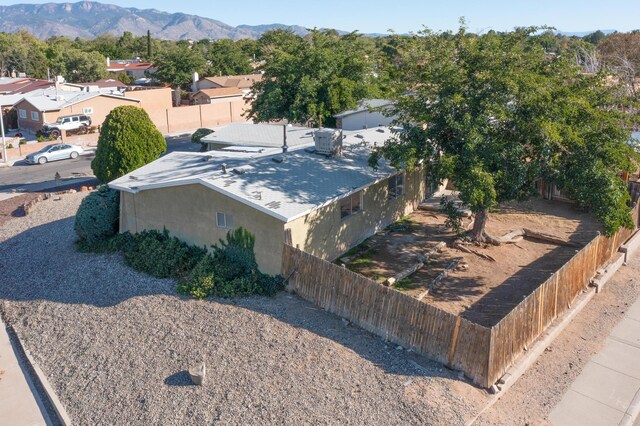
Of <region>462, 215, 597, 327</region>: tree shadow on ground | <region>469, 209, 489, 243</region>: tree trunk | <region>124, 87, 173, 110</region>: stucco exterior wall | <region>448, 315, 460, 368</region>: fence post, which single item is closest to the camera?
<region>448, 315, 460, 368</region>: fence post

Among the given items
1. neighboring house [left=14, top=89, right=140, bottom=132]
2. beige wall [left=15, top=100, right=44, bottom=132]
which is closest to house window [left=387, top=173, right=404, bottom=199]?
neighboring house [left=14, top=89, right=140, bottom=132]

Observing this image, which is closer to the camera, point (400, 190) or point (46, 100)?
point (400, 190)

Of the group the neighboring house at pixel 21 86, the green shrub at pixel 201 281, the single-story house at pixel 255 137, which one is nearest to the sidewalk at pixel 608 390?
the green shrub at pixel 201 281

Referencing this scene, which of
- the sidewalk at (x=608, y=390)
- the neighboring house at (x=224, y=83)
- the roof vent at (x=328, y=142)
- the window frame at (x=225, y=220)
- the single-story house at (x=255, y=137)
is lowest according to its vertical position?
the sidewalk at (x=608, y=390)

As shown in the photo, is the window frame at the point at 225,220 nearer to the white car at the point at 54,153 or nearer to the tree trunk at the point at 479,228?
the tree trunk at the point at 479,228

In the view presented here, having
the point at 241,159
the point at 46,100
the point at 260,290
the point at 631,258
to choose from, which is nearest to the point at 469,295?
the point at 260,290

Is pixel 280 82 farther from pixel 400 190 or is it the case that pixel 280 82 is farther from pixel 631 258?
pixel 631 258

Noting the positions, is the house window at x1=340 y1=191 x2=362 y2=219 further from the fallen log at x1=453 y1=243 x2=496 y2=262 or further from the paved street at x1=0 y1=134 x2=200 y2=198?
the paved street at x1=0 y1=134 x2=200 y2=198
